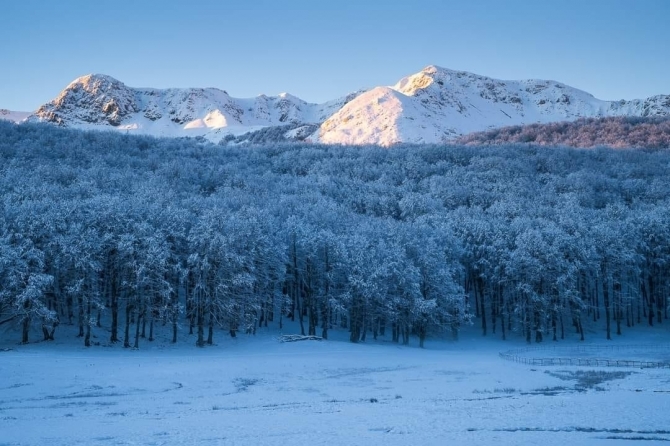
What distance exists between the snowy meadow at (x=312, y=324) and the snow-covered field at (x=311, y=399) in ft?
0.53

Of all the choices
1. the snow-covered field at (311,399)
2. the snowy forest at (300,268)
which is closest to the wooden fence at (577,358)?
the snow-covered field at (311,399)

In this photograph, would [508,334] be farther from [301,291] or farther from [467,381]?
[467,381]

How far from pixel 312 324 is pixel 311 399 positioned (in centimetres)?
2812

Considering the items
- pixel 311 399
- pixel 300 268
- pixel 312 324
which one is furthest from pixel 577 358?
pixel 311 399

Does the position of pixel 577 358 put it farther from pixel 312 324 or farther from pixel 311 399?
pixel 311 399

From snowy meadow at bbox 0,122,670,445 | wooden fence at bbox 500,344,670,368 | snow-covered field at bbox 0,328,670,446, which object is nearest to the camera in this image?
snow-covered field at bbox 0,328,670,446

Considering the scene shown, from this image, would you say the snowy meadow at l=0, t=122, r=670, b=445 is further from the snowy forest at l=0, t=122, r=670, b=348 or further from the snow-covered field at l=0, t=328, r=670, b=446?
the snowy forest at l=0, t=122, r=670, b=348

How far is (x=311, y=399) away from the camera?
27.9m

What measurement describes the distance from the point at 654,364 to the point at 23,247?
5181 cm

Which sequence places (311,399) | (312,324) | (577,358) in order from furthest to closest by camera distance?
(312,324) → (577,358) → (311,399)

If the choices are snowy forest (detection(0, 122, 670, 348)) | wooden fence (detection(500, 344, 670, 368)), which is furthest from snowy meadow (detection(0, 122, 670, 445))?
wooden fence (detection(500, 344, 670, 368))

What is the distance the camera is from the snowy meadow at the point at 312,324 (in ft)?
72.5

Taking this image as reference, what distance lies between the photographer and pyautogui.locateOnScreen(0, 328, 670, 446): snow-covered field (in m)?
19.6

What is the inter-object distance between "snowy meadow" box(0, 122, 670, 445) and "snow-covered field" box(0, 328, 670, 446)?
0.16 metres
